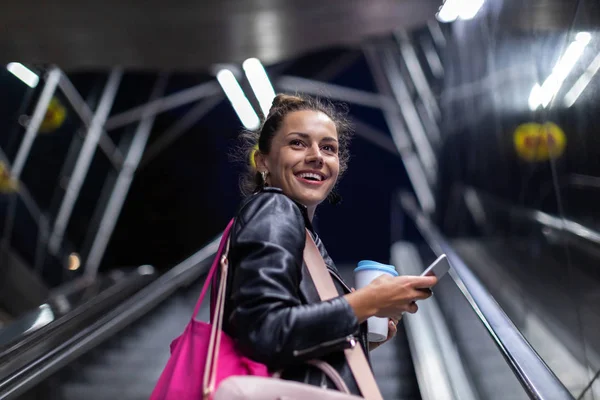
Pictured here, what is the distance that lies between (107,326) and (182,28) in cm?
512

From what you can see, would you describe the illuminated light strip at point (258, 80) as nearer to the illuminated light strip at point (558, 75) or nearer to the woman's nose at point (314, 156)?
the illuminated light strip at point (558, 75)

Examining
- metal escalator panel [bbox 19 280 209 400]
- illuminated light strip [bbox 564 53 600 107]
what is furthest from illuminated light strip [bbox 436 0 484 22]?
metal escalator panel [bbox 19 280 209 400]

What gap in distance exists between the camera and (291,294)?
1480mm

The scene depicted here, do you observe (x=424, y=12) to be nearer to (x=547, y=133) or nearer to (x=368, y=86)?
(x=547, y=133)

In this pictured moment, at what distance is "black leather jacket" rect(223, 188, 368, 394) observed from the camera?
1.42m

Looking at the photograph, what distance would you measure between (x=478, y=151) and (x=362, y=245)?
686cm

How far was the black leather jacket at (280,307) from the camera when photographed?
142cm

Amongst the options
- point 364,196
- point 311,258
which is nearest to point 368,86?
point 364,196

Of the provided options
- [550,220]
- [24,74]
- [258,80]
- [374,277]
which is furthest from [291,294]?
[258,80]

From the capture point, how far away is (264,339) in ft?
4.65

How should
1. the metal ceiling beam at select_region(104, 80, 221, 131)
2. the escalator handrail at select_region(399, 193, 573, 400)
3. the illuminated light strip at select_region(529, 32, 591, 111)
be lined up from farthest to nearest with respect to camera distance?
1. the metal ceiling beam at select_region(104, 80, 221, 131)
2. the illuminated light strip at select_region(529, 32, 591, 111)
3. the escalator handrail at select_region(399, 193, 573, 400)

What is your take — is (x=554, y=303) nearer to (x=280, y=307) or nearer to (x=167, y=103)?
(x=280, y=307)

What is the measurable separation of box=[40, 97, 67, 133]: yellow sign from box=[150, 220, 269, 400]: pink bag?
8.97m

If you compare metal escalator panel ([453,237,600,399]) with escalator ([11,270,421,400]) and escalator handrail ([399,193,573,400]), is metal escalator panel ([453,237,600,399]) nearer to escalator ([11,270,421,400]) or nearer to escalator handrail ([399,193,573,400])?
escalator handrail ([399,193,573,400])
